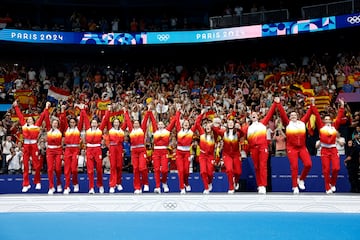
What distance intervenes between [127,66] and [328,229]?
19.6 metres

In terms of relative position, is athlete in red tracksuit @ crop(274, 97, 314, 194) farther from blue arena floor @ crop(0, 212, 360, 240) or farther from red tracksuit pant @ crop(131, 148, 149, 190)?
red tracksuit pant @ crop(131, 148, 149, 190)

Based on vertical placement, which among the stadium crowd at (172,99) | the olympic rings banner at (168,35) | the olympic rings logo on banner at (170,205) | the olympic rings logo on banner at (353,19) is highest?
the olympic rings banner at (168,35)

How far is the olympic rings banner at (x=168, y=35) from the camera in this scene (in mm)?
21203

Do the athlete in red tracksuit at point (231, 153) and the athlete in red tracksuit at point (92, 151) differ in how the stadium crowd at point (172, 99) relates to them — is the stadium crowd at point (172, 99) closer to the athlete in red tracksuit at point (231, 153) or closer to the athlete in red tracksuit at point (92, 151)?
the athlete in red tracksuit at point (92, 151)

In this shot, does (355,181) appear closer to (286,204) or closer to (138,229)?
(286,204)

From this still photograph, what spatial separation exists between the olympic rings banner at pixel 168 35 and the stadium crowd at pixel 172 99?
70.6 inches

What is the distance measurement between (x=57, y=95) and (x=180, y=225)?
14691 millimetres

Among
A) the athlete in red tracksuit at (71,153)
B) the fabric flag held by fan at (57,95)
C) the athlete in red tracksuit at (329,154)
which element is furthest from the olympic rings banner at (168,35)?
the athlete in red tracksuit at (71,153)

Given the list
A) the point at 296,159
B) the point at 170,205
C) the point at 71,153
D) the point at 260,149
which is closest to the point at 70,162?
the point at 71,153

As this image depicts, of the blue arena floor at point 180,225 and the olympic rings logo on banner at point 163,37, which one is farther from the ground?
the olympic rings logo on banner at point 163,37

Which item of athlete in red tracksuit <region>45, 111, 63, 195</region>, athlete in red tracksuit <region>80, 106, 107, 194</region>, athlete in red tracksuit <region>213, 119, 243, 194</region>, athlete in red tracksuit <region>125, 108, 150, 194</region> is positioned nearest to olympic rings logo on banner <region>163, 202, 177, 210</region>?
athlete in red tracksuit <region>125, 108, 150, 194</region>

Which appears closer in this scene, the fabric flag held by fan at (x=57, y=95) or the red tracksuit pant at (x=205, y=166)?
the red tracksuit pant at (x=205, y=166)

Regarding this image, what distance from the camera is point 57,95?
22.9 meters

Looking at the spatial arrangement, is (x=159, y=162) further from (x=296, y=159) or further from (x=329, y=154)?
(x=329, y=154)
